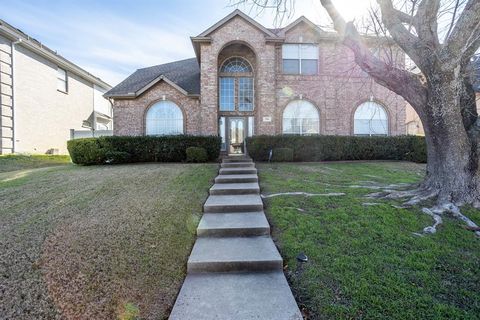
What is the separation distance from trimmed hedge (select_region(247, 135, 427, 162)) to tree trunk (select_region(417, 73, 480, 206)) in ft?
21.3

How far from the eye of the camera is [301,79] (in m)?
14.6

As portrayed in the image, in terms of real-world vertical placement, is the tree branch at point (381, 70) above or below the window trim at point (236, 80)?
below

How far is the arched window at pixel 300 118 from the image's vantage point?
14711mm

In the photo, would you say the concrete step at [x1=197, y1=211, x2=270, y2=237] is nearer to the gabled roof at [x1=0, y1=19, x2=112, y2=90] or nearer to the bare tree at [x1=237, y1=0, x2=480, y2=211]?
the bare tree at [x1=237, y1=0, x2=480, y2=211]

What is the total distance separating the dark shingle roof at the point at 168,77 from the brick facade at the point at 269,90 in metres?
0.81

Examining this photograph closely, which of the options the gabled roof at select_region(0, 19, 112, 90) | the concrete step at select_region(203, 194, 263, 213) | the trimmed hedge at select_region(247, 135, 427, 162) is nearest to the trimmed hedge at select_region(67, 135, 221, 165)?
the trimmed hedge at select_region(247, 135, 427, 162)

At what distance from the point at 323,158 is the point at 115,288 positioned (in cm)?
1061

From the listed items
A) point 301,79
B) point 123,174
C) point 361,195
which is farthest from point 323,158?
point 123,174

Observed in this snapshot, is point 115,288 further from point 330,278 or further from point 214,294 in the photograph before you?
point 330,278

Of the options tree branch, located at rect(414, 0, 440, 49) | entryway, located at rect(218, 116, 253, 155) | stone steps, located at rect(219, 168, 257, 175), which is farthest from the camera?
entryway, located at rect(218, 116, 253, 155)

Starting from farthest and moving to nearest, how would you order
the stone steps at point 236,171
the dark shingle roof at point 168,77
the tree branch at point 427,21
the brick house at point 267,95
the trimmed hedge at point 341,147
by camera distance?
the dark shingle roof at point 168,77
the brick house at point 267,95
the trimmed hedge at point 341,147
the stone steps at point 236,171
the tree branch at point 427,21

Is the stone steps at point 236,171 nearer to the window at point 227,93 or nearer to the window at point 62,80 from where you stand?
the window at point 227,93

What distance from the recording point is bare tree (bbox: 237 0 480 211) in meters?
4.96

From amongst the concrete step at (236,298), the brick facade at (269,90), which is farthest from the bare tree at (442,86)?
the brick facade at (269,90)
